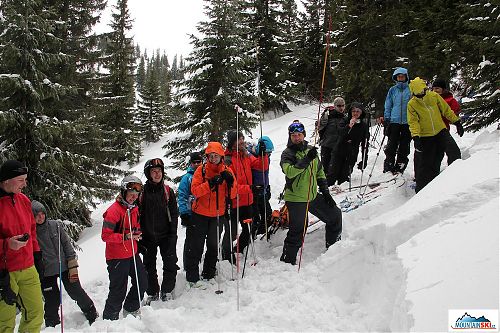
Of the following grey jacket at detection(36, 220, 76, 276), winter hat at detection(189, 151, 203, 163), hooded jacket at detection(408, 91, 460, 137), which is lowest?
grey jacket at detection(36, 220, 76, 276)

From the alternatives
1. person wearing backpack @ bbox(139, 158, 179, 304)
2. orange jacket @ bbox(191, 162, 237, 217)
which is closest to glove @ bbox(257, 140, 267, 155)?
orange jacket @ bbox(191, 162, 237, 217)

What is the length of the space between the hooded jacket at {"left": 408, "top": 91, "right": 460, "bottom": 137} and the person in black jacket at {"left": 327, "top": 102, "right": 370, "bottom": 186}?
1620 mm

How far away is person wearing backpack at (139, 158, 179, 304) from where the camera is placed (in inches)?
227

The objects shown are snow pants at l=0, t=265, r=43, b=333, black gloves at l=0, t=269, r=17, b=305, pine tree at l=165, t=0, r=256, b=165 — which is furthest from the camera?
pine tree at l=165, t=0, r=256, b=165

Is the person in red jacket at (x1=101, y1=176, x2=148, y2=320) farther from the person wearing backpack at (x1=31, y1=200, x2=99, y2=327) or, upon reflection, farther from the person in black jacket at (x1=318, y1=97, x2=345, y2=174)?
the person in black jacket at (x1=318, y1=97, x2=345, y2=174)

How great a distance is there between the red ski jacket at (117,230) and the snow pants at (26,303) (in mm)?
974

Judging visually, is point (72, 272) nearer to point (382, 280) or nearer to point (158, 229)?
point (158, 229)

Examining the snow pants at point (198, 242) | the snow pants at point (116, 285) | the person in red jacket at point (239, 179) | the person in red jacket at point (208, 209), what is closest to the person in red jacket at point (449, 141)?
the person in red jacket at point (239, 179)

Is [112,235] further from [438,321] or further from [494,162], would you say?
[494,162]

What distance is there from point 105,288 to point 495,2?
10311 millimetres

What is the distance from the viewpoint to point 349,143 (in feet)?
29.6

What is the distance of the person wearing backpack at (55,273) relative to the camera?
19.2 feet

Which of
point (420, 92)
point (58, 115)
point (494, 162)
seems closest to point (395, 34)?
point (420, 92)

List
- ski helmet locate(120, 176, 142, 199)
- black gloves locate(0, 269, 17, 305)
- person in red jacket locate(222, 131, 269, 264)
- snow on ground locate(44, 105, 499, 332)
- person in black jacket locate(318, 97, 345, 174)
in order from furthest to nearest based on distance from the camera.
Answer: person in black jacket locate(318, 97, 345, 174) < person in red jacket locate(222, 131, 269, 264) < ski helmet locate(120, 176, 142, 199) < black gloves locate(0, 269, 17, 305) < snow on ground locate(44, 105, 499, 332)
